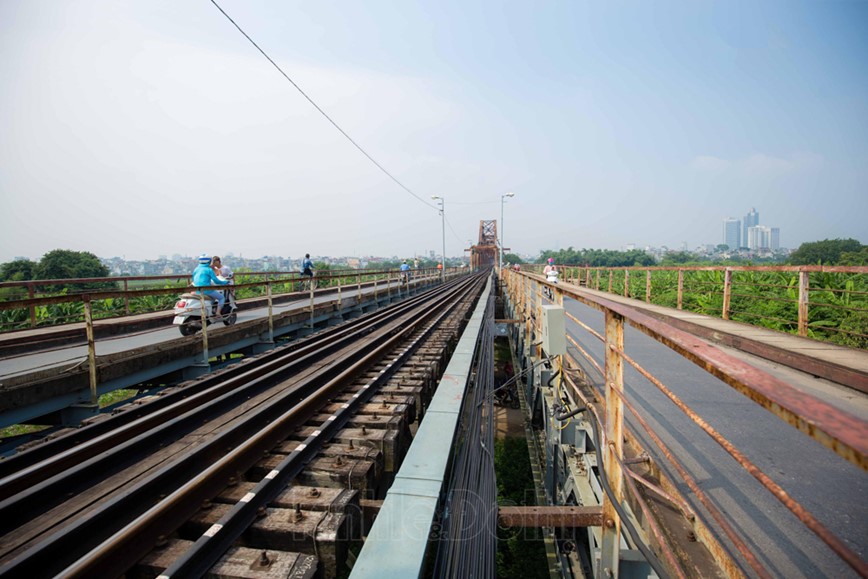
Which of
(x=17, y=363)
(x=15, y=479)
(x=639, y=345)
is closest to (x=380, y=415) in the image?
(x=15, y=479)

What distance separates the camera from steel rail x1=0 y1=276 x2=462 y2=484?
315cm

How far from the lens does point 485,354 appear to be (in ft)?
23.6

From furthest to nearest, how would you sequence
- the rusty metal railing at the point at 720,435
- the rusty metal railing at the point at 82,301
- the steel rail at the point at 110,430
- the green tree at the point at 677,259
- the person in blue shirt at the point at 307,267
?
the green tree at the point at 677,259 → the person in blue shirt at the point at 307,267 → the rusty metal railing at the point at 82,301 → the steel rail at the point at 110,430 → the rusty metal railing at the point at 720,435

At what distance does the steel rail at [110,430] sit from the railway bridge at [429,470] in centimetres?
2

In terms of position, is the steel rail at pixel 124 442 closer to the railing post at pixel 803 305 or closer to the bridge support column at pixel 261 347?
the bridge support column at pixel 261 347

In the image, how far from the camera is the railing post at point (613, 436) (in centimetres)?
248

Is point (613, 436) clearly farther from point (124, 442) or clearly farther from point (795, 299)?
point (795, 299)

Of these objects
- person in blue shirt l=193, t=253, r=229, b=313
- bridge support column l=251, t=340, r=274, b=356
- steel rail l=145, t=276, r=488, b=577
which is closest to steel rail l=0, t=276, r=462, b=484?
steel rail l=145, t=276, r=488, b=577

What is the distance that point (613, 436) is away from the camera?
253 cm

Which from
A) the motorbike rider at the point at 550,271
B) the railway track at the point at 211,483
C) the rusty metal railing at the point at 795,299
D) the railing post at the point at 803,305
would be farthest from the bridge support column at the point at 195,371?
the motorbike rider at the point at 550,271

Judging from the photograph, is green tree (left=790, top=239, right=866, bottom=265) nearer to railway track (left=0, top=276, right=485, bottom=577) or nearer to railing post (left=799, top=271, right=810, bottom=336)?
railing post (left=799, top=271, right=810, bottom=336)

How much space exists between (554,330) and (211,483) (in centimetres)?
334

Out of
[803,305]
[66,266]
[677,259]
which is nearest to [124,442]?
[803,305]

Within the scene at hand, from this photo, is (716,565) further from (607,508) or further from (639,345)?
(639,345)
